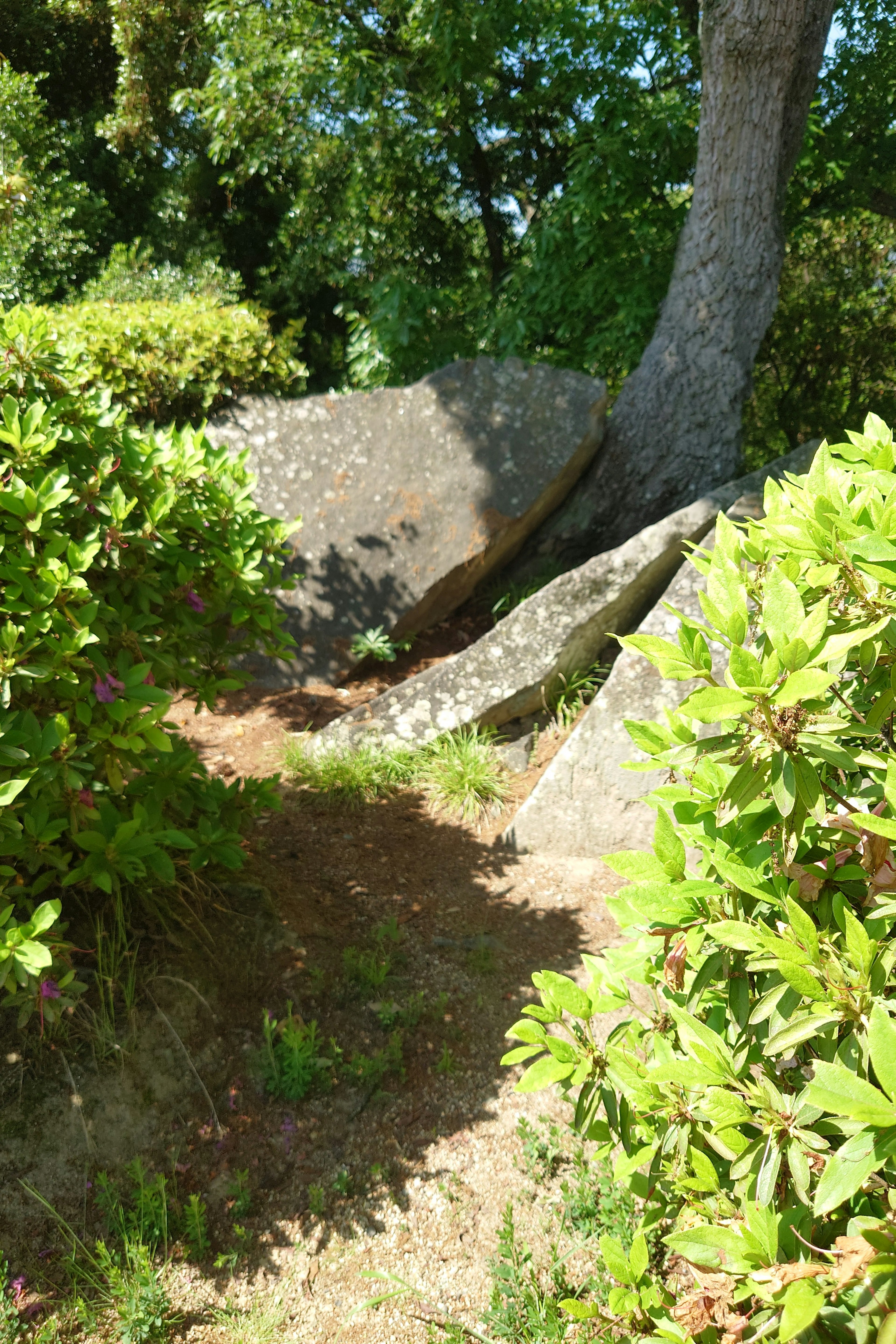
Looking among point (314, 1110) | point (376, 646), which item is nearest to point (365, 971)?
point (314, 1110)

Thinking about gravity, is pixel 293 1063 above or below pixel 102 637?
below

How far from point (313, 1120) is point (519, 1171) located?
660 millimetres

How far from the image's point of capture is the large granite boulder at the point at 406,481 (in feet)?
18.4

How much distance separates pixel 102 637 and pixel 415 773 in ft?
7.64

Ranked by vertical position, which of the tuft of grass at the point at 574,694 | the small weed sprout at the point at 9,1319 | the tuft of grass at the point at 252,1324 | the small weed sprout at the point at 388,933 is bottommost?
the tuft of grass at the point at 252,1324

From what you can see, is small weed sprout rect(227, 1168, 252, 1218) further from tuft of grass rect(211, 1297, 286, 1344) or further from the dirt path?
tuft of grass rect(211, 1297, 286, 1344)

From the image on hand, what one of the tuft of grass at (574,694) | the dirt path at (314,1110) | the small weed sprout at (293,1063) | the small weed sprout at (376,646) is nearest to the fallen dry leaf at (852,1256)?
the dirt path at (314,1110)

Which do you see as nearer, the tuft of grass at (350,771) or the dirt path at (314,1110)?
the dirt path at (314,1110)

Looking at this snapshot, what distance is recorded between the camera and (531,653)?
15.9 ft

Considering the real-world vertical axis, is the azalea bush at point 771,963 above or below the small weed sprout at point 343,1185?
above

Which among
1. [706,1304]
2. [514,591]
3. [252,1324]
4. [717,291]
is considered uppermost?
[717,291]

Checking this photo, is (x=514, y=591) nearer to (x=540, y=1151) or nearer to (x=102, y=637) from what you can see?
(x=102, y=637)

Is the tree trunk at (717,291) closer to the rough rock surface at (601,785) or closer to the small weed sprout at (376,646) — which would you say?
the small weed sprout at (376,646)

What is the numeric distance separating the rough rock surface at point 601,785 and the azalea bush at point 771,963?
248 cm
